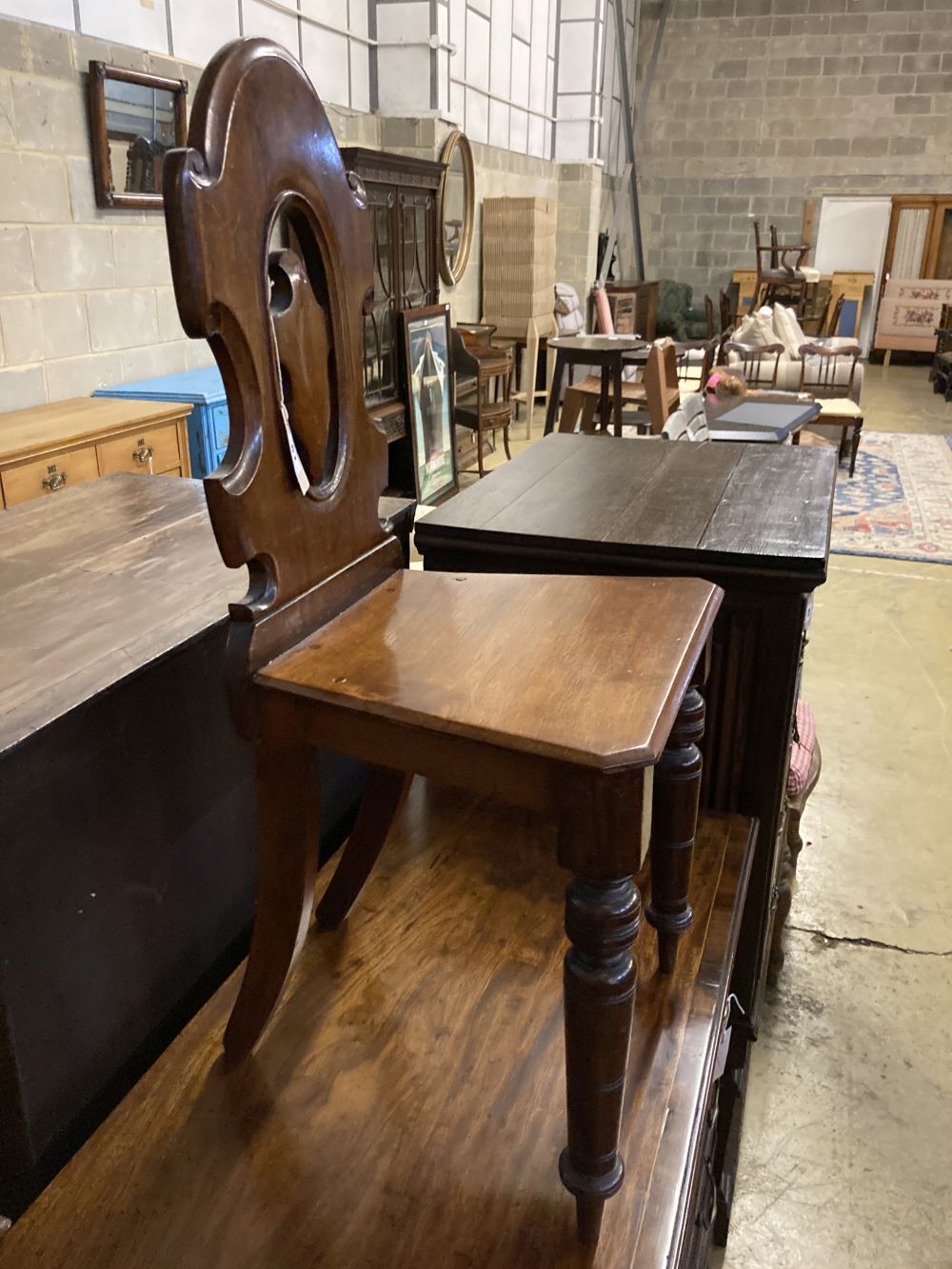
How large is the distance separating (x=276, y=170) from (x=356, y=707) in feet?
1.47

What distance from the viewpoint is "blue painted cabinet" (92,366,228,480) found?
3.27m

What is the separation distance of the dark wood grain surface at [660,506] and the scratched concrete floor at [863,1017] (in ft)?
3.36

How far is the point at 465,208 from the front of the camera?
252 inches

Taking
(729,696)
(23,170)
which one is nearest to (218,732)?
(729,696)

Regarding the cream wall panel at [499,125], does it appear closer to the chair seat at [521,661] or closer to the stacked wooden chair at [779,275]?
the stacked wooden chair at [779,275]

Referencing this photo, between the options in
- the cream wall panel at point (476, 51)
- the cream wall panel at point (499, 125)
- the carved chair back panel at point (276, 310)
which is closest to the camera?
the carved chair back panel at point (276, 310)

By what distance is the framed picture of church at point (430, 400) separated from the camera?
5.03 metres

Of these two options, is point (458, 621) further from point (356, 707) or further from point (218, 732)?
point (218, 732)

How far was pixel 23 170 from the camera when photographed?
2.95 metres

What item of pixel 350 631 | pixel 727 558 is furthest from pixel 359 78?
pixel 350 631

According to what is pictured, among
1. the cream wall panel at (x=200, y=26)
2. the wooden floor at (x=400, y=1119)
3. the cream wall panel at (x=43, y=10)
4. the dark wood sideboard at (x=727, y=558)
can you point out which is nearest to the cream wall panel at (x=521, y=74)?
the cream wall panel at (x=200, y=26)

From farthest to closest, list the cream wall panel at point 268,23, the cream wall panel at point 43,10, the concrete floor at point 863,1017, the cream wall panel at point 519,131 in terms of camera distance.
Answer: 1. the cream wall panel at point 519,131
2. the cream wall panel at point 268,23
3. the cream wall panel at point 43,10
4. the concrete floor at point 863,1017

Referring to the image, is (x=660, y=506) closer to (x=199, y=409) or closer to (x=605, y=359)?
(x=199, y=409)

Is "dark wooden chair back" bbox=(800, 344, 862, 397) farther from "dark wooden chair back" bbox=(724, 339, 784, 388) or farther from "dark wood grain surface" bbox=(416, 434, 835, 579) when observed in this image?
"dark wood grain surface" bbox=(416, 434, 835, 579)
